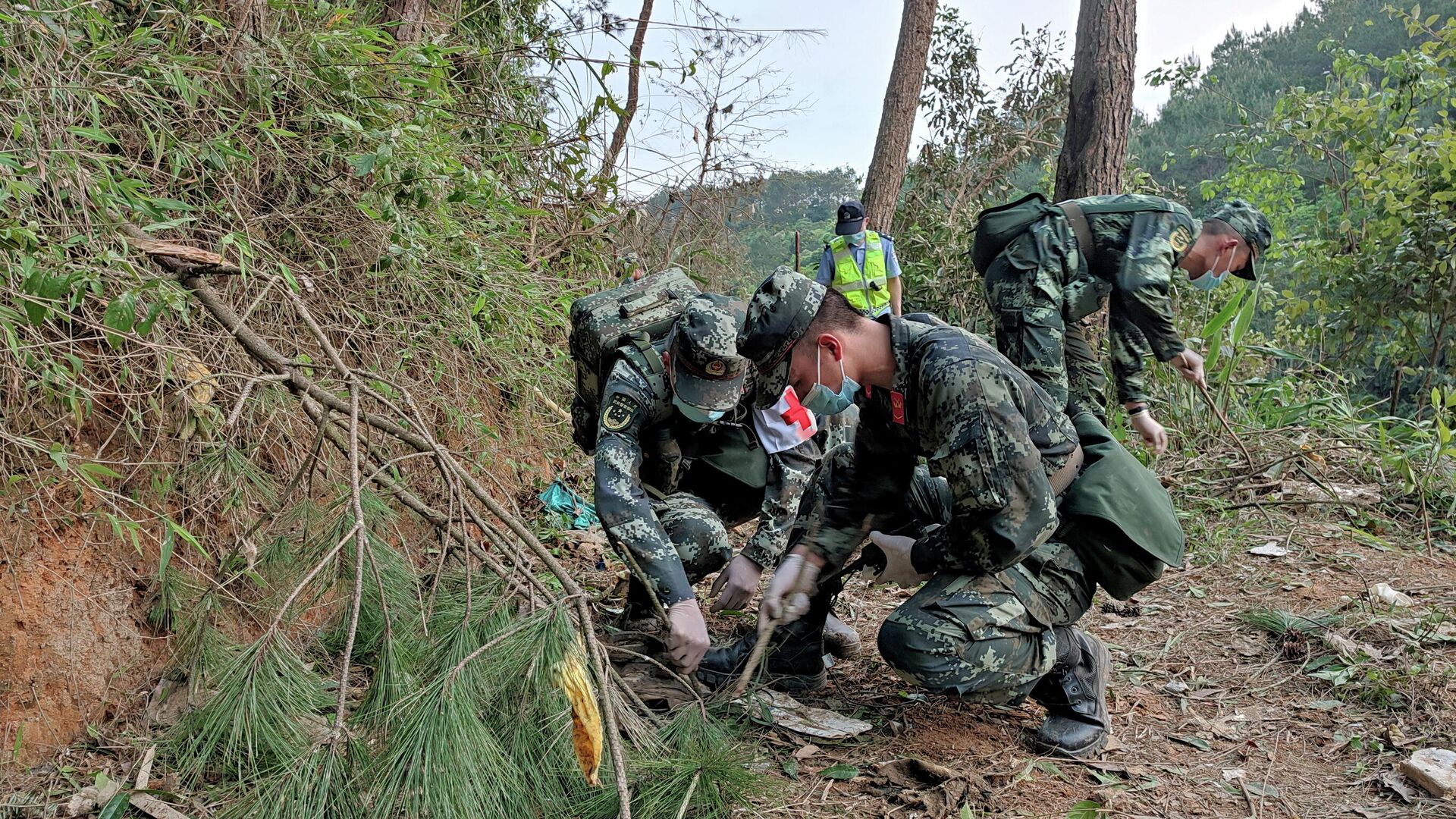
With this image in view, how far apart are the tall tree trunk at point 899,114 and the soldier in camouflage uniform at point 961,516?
223 inches

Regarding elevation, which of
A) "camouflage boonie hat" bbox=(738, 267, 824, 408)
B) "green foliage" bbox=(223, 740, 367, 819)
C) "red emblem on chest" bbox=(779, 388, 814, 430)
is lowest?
"green foliage" bbox=(223, 740, 367, 819)

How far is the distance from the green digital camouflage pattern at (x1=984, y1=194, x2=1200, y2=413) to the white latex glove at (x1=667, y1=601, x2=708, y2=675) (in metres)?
1.79

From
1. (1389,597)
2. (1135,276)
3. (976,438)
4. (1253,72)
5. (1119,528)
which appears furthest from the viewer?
(1253,72)

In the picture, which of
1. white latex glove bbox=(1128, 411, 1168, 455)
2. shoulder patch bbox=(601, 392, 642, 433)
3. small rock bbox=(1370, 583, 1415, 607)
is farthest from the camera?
white latex glove bbox=(1128, 411, 1168, 455)

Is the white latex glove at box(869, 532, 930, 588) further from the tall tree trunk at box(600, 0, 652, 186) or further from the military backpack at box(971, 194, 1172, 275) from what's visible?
the tall tree trunk at box(600, 0, 652, 186)

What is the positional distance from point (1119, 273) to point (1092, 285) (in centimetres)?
12

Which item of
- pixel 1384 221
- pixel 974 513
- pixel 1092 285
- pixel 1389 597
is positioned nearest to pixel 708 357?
pixel 974 513

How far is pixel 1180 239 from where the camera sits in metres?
3.62

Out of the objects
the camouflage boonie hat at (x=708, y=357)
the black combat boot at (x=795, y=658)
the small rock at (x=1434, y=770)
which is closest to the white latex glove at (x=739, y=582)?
the black combat boot at (x=795, y=658)

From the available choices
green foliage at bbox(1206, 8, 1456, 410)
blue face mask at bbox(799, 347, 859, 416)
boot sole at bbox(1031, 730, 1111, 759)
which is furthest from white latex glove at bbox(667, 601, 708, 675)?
green foliage at bbox(1206, 8, 1456, 410)

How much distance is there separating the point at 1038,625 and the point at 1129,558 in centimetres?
31

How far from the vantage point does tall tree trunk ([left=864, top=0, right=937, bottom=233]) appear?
25.6 ft

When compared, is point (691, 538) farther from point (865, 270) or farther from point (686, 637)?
point (865, 270)

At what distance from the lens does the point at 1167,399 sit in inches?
209
